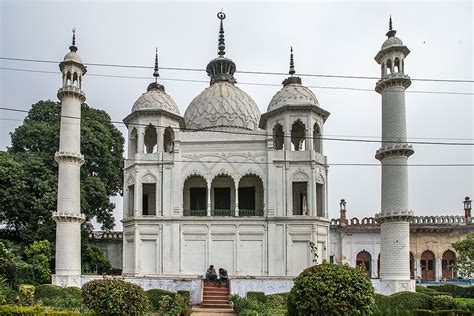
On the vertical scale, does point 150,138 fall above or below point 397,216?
above

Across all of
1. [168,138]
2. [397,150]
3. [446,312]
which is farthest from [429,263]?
[446,312]

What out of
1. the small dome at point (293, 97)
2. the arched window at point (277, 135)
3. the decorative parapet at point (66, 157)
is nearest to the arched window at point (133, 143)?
the decorative parapet at point (66, 157)

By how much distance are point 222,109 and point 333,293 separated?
67.8ft

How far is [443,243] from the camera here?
42938 millimetres

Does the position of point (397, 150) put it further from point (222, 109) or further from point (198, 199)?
point (198, 199)

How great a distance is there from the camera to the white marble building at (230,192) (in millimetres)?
30453

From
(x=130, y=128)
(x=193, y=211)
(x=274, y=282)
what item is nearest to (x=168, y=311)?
(x=274, y=282)

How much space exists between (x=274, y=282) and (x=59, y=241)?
35.4 ft

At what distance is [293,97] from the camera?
Result: 31.8m

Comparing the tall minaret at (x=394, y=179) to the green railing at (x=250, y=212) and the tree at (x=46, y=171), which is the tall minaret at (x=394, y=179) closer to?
the green railing at (x=250, y=212)

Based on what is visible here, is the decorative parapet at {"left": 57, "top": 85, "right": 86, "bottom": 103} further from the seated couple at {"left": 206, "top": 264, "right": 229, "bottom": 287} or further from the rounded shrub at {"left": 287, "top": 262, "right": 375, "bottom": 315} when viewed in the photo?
the rounded shrub at {"left": 287, "top": 262, "right": 375, "bottom": 315}

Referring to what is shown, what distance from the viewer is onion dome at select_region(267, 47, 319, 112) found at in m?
31.6

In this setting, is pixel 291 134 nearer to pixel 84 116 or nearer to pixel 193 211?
pixel 193 211

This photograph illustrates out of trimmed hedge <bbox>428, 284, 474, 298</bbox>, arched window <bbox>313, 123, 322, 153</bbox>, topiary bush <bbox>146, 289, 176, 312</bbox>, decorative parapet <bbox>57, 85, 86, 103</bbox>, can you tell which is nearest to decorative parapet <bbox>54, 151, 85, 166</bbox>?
decorative parapet <bbox>57, 85, 86, 103</bbox>
